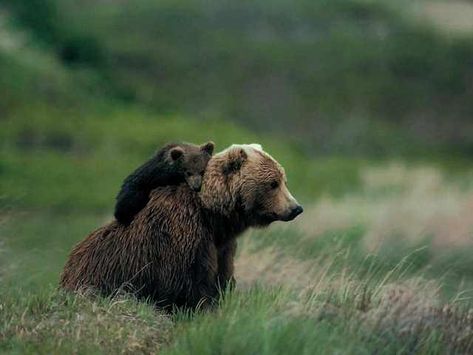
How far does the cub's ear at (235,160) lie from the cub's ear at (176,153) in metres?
0.42

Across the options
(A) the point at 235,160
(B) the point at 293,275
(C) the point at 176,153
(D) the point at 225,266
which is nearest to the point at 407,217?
(B) the point at 293,275

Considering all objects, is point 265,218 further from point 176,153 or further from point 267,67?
point 267,67

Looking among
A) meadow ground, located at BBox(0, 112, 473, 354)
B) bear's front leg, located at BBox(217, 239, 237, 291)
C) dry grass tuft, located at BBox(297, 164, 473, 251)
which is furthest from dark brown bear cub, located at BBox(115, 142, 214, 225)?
dry grass tuft, located at BBox(297, 164, 473, 251)

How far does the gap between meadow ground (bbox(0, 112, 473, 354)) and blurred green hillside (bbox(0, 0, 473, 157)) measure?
4.36 meters

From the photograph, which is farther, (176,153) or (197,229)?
(176,153)

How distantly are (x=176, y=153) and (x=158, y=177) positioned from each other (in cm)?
22

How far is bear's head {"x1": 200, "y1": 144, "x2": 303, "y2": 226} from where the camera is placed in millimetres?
8242

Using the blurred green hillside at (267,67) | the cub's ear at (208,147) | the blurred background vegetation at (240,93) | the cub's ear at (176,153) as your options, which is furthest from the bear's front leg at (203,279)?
the blurred green hillside at (267,67)

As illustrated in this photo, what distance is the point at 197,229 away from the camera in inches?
323

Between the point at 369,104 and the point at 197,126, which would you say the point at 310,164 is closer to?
the point at 197,126

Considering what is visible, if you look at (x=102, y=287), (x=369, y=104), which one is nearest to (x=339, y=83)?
(x=369, y=104)

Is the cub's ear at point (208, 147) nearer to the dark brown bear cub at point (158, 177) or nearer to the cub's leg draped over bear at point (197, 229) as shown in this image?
the dark brown bear cub at point (158, 177)

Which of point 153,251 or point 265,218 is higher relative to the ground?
point 265,218

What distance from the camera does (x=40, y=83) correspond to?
28.0 meters
